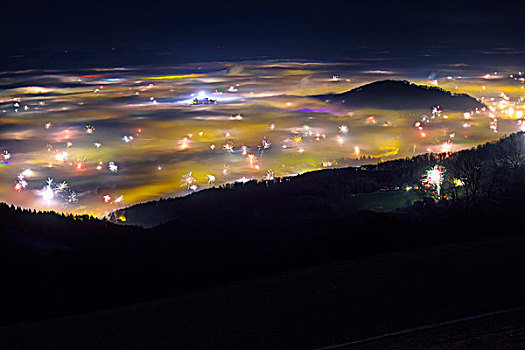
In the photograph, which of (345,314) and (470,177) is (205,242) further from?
(345,314)

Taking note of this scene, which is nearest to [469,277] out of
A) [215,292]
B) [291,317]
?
[291,317]

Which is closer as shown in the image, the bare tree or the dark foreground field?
the dark foreground field

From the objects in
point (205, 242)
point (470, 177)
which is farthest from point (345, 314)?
point (470, 177)

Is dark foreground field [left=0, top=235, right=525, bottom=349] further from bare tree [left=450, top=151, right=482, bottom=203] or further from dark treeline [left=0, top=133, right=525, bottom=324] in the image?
bare tree [left=450, top=151, right=482, bottom=203]

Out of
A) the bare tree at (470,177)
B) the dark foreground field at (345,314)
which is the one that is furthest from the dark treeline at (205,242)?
the dark foreground field at (345,314)

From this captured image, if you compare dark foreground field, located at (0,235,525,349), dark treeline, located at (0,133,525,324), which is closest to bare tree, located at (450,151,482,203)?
dark treeline, located at (0,133,525,324)

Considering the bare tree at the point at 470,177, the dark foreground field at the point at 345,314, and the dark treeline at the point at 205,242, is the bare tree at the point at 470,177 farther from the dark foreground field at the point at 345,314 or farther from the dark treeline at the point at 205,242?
the dark foreground field at the point at 345,314

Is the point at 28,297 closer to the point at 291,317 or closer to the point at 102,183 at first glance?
the point at 291,317
